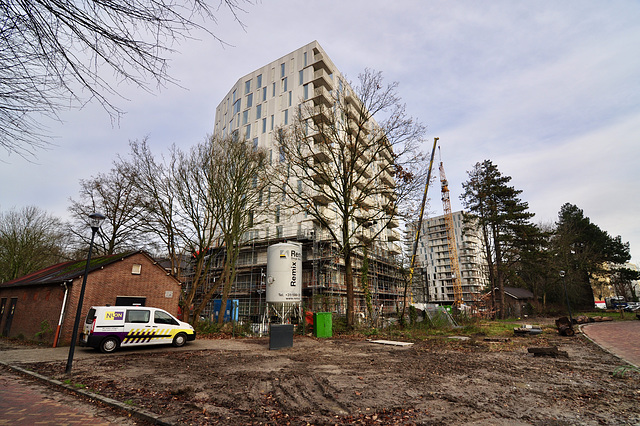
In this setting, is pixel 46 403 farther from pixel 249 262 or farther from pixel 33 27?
pixel 249 262

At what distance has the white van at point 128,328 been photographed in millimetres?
11961

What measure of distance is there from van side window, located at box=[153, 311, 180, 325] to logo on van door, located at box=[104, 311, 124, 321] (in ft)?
4.42

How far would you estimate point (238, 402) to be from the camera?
18.2 feet

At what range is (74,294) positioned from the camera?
575 inches

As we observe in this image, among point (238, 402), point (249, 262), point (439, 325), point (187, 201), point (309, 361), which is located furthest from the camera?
point (249, 262)

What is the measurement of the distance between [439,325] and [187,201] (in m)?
18.4

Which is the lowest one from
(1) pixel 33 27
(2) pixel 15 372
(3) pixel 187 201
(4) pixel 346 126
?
(2) pixel 15 372

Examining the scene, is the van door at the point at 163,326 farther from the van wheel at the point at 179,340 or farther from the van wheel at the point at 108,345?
the van wheel at the point at 108,345

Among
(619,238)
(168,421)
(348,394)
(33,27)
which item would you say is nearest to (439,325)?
(348,394)

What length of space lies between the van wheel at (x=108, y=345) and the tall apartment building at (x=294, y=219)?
41.3ft

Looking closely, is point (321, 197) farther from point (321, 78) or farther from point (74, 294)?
point (74, 294)

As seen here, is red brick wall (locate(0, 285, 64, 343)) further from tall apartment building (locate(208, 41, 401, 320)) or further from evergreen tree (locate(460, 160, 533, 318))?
evergreen tree (locate(460, 160, 533, 318))

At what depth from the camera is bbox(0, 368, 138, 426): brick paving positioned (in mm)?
4770

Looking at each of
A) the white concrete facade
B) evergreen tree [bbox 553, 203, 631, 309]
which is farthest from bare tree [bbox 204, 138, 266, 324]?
evergreen tree [bbox 553, 203, 631, 309]
